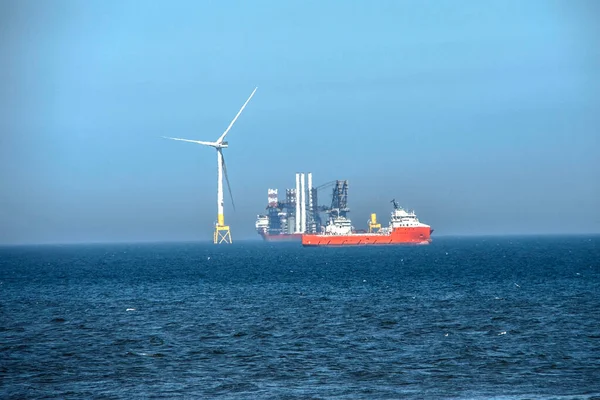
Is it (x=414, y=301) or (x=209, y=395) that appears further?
A: (x=414, y=301)

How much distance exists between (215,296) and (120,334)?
3061cm

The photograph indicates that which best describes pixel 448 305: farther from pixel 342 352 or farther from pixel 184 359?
pixel 184 359

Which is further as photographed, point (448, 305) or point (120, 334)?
point (448, 305)

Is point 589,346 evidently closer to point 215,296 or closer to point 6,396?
point 6,396

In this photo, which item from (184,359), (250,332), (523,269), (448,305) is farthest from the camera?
(523,269)

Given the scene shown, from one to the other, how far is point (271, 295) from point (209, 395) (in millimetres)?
50656

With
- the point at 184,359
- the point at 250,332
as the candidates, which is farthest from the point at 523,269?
the point at 184,359

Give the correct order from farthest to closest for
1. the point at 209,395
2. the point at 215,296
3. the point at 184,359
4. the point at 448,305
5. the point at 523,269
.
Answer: the point at 523,269, the point at 215,296, the point at 448,305, the point at 184,359, the point at 209,395

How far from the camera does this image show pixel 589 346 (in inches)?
1875

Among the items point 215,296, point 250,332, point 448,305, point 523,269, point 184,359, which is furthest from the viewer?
point 523,269

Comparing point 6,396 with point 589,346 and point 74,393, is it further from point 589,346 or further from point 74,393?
point 589,346

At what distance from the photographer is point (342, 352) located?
47312mm

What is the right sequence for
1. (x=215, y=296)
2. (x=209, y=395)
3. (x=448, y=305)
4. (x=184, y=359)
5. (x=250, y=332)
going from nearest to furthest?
(x=209, y=395) → (x=184, y=359) → (x=250, y=332) → (x=448, y=305) → (x=215, y=296)

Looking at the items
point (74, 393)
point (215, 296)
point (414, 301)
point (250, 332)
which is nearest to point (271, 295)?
point (215, 296)
